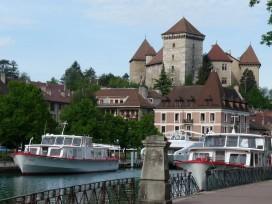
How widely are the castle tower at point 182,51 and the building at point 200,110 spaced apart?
53834 mm

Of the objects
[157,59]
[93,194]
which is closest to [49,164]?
[93,194]

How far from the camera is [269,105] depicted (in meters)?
195

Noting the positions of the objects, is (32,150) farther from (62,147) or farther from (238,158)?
(238,158)

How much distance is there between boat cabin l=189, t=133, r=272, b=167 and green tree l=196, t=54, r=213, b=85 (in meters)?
125

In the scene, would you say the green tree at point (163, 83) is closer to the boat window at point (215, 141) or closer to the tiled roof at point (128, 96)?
the tiled roof at point (128, 96)

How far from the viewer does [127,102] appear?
14500 cm

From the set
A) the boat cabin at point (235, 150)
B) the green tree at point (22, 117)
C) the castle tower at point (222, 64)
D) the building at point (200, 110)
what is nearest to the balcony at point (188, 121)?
the building at point (200, 110)

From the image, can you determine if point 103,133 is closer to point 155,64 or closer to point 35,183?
point 35,183

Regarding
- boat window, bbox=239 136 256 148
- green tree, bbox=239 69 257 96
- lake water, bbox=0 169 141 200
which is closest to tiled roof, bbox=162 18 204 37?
green tree, bbox=239 69 257 96

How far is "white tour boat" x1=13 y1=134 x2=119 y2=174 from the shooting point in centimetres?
6397

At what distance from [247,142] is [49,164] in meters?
24.0

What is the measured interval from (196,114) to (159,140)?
343 ft

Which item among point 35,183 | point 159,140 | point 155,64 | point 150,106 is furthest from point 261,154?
point 155,64

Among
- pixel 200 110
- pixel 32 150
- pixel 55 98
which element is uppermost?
pixel 55 98
